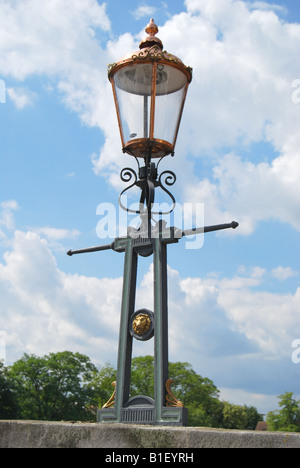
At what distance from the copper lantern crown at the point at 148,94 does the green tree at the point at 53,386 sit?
33516 mm

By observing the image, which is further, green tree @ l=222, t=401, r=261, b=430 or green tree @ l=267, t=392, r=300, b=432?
green tree @ l=222, t=401, r=261, b=430

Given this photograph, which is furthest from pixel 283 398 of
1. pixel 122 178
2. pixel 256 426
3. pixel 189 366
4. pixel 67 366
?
pixel 122 178

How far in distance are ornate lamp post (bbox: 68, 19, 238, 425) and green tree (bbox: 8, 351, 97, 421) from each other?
3309cm

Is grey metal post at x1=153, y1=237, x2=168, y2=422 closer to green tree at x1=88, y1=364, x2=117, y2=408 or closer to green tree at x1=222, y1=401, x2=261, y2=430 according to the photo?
green tree at x1=88, y1=364, x2=117, y2=408

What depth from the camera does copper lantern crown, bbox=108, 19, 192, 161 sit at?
21.8ft

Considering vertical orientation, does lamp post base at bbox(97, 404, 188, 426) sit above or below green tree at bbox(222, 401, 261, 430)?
below

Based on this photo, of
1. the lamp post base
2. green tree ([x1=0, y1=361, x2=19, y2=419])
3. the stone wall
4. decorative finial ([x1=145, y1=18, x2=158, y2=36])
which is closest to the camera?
the stone wall

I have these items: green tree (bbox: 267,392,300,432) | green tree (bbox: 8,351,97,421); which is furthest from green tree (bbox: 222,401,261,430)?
green tree (bbox: 8,351,97,421)

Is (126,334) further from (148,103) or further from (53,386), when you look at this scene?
(53,386)

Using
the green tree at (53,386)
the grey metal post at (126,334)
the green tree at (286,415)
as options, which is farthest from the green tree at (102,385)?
the grey metal post at (126,334)

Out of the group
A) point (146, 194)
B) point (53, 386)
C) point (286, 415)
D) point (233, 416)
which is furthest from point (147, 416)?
point (233, 416)

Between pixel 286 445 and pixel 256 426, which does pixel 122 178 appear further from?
pixel 256 426

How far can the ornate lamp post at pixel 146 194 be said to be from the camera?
610 cm

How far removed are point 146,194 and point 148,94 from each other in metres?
1.29
